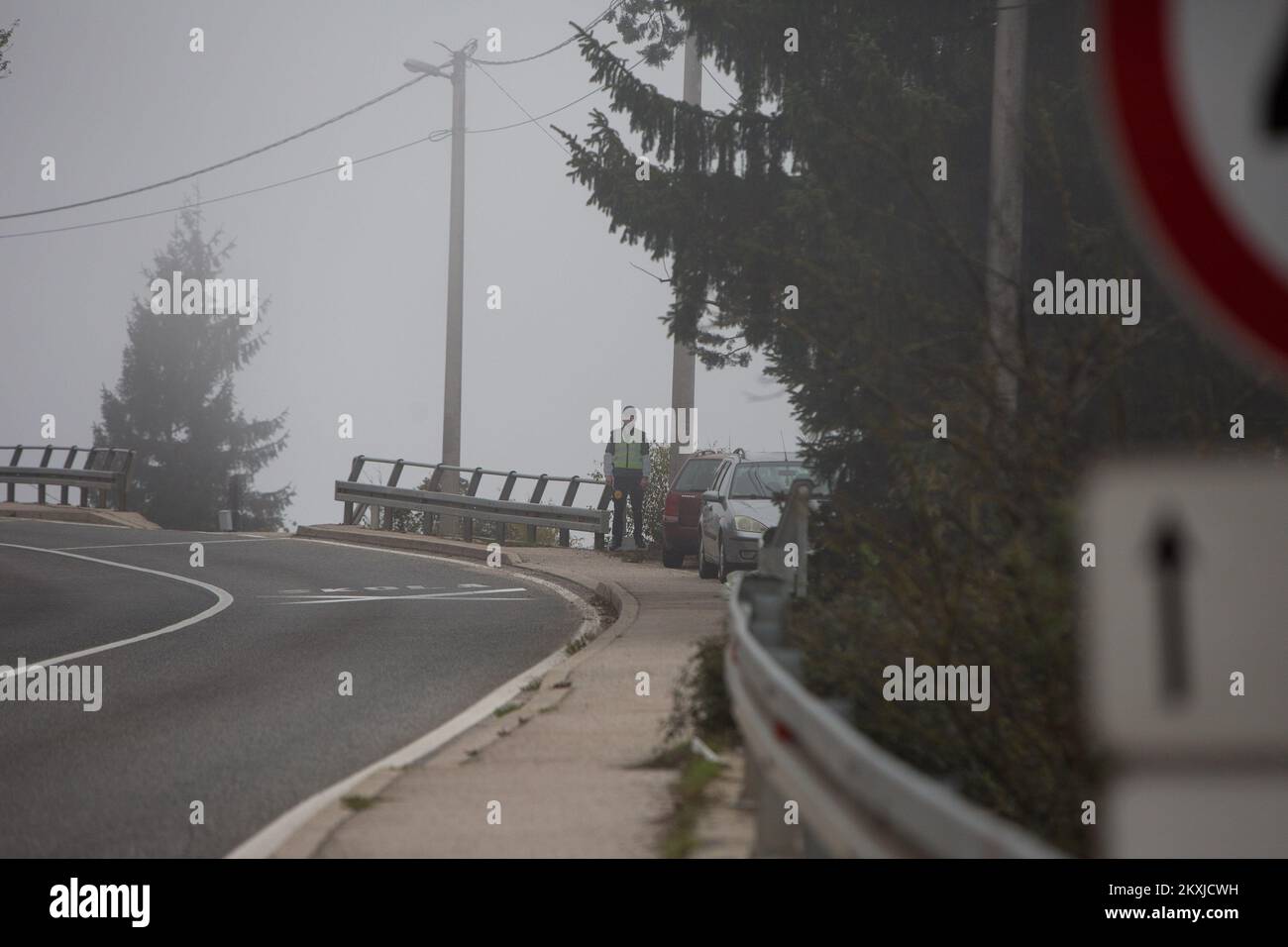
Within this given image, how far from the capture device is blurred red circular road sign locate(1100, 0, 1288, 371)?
5.84ft

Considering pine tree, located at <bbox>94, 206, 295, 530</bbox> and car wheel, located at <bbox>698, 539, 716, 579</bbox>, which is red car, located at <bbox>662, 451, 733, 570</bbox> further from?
pine tree, located at <bbox>94, 206, 295, 530</bbox>

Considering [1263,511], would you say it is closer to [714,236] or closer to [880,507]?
[880,507]

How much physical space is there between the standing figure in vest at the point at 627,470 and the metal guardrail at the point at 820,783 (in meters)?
20.2

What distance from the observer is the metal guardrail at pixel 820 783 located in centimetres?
280

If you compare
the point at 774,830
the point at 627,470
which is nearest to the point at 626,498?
the point at 627,470

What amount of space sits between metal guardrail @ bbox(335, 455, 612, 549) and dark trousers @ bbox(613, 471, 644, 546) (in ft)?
1.32

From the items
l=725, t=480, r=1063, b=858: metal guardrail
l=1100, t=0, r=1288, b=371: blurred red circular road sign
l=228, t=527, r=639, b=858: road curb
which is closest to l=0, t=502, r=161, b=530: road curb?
l=228, t=527, r=639, b=858: road curb

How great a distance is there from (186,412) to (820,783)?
68.4m

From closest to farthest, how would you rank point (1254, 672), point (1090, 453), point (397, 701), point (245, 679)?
point (1254, 672) → point (1090, 453) → point (397, 701) → point (245, 679)

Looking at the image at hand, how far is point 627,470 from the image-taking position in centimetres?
2736
